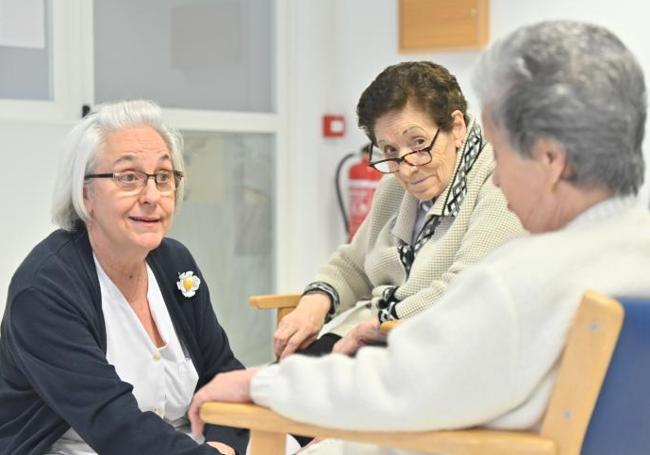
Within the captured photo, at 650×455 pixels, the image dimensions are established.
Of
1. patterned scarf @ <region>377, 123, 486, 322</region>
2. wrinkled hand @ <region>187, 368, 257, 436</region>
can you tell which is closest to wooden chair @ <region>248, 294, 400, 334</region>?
patterned scarf @ <region>377, 123, 486, 322</region>

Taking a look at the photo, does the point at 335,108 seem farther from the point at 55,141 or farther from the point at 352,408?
the point at 352,408

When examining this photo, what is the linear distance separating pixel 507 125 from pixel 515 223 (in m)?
0.96

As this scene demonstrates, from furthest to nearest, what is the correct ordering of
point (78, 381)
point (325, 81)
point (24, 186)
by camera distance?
1. point (325, 81)
2. point (24, 186)
3. point (78, 381)

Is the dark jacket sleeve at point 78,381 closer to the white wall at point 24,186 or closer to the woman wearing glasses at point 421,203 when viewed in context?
the woman wearing glasses at point 421,203

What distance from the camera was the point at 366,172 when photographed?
15.4 ft

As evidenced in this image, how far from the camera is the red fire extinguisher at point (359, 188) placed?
4688mm

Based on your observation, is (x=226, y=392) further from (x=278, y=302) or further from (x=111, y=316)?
(x=278, y=302)

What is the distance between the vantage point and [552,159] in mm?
1302

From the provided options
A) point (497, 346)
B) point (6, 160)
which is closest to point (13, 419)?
point (497, 346)

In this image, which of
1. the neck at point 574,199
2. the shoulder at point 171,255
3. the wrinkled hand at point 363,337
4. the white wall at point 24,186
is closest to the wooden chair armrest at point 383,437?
the neck at point 574,199

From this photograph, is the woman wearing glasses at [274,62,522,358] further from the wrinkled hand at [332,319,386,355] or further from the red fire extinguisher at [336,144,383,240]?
the red fire extinguisher at [336,144,383,240]

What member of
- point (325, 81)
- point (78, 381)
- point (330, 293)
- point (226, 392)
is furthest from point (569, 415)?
point (325, 81)

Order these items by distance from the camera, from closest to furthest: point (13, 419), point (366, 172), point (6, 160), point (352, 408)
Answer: point (352, 408) < point (13, 419) < point (6, 160) < point (366, 172)

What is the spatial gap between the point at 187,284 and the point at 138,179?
0.29m
